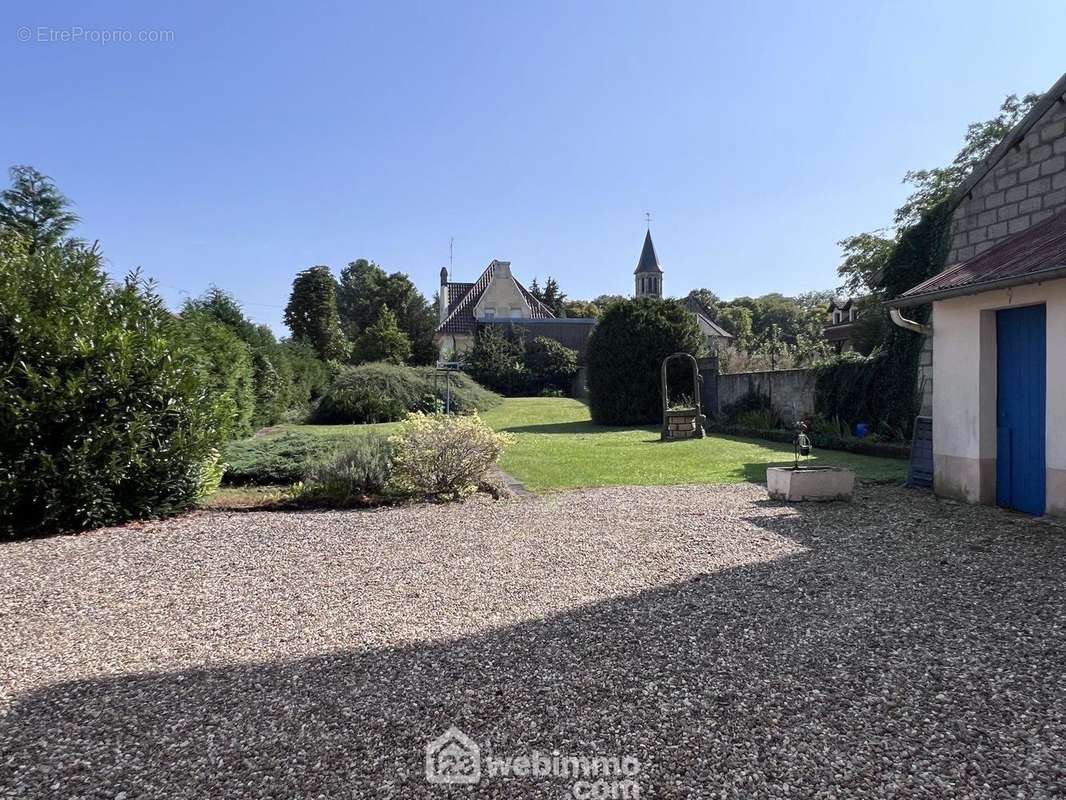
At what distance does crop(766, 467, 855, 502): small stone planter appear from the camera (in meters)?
7.08

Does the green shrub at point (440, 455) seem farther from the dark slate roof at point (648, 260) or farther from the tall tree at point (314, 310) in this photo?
the dark slate roof at point (648, 260)

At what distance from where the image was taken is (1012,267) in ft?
20.2

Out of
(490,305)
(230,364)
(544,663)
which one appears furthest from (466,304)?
(544,663)

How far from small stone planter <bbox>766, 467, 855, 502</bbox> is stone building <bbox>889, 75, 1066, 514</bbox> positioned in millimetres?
1211

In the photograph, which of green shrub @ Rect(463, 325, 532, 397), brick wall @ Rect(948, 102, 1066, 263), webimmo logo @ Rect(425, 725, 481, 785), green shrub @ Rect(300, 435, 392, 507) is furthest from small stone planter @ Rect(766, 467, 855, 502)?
green shrub @ Rect(463, 325, 532, 397)

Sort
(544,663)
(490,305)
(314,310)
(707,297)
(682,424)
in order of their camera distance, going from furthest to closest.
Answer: (707,297) < (490,305) < (314,310) < (682,424) < (544,663)

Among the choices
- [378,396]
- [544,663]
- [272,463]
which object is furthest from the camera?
[378,396]

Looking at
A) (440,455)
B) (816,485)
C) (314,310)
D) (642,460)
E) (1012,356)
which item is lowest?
(642,460)

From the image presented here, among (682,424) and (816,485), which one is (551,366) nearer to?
(682,424)

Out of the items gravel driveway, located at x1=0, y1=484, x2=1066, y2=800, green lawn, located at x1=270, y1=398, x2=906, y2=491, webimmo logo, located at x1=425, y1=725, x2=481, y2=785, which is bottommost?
webimmo logo, located at x1=425, y1=725, x2=481, y2=785

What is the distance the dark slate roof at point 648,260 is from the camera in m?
61.1

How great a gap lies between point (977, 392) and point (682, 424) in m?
8.22

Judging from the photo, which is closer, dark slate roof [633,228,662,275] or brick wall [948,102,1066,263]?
brick wall [948,102,1066,263]

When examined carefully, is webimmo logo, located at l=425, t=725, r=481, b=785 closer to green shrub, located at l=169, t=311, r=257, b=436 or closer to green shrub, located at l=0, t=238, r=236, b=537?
green shrub, located at l=0, t=238, r=236, b=537
